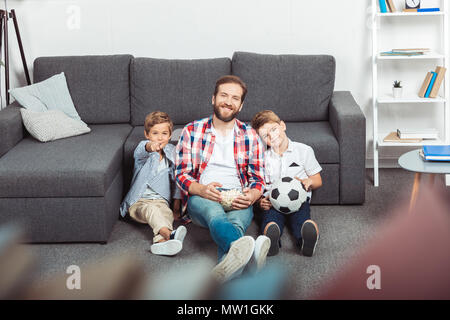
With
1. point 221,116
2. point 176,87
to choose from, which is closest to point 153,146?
point 221,116

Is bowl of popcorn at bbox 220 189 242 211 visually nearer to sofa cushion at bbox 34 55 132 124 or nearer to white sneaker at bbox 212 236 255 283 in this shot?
white sneaker at bbox 212 236 255 283

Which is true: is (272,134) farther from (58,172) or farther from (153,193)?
(58,172)

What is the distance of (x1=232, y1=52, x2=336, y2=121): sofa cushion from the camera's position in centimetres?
378

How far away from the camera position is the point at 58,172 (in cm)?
296

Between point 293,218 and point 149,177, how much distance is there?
2.57 ft

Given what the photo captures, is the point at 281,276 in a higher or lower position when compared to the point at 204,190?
lower

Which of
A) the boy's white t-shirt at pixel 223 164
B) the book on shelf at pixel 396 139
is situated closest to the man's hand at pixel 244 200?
the boy's white t-shirt at pixel 223 164

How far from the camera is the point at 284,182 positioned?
3.00 m

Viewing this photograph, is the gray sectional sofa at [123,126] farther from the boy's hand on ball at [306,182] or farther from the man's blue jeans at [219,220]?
the man's blue jeans at [219,220]

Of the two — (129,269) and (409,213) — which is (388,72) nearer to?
(409,213)

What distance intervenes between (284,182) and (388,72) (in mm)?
1511
